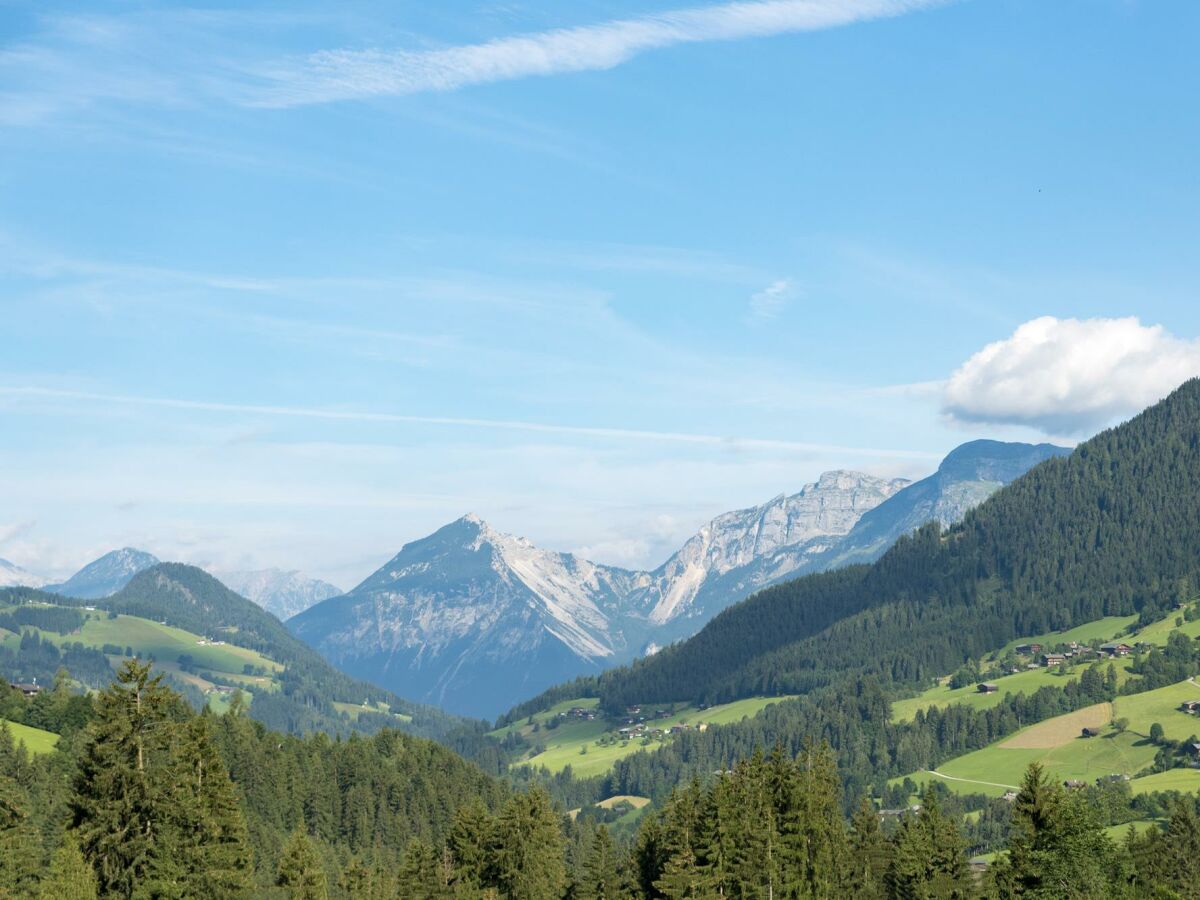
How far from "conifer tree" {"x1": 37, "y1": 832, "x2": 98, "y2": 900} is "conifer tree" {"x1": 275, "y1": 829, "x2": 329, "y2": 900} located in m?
31.5

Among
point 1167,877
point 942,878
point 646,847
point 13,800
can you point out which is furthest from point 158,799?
point 1167,877

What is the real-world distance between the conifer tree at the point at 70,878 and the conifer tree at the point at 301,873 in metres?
31.5

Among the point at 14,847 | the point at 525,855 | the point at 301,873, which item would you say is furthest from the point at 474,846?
the point at 14,847

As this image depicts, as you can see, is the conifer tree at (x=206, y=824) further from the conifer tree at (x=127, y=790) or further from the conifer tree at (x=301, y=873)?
the conifer tree at (x=301, y=873)

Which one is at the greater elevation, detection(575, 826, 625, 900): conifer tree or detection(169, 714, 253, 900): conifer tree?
detection(169, 714, 253, 900): conifer tree

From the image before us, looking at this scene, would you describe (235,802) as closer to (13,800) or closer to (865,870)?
(13,800)

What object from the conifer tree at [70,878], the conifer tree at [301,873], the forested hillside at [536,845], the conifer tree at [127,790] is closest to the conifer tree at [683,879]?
the forested hillside at [536,845]

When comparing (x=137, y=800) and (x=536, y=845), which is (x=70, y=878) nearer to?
(x=137, y=800)

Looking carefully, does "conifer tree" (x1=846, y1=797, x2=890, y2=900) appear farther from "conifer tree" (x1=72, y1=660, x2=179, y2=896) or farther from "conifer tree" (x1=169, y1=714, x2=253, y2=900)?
"conifer tree" (x1=72, y1=660, x2=179, y2=896)

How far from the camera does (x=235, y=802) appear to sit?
96688mm

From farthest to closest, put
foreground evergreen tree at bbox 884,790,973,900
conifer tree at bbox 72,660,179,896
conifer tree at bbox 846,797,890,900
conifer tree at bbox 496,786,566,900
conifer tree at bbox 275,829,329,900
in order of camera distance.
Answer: conifer tree at bbox 496,786,566,900
conifer tree at bbox 846,797,890,900
foreground evergreen tree at bbox 884,790,973,900
conifer tree at bbox 275,829,329,900
conifer tree at bbox 72,660,179,896

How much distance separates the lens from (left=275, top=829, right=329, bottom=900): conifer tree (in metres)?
109

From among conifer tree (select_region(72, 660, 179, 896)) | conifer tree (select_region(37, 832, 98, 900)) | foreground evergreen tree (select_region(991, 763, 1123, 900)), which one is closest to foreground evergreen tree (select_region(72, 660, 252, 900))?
conifer tree (select_region(72, 660, 179, 896))

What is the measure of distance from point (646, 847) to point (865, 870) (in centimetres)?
2545
